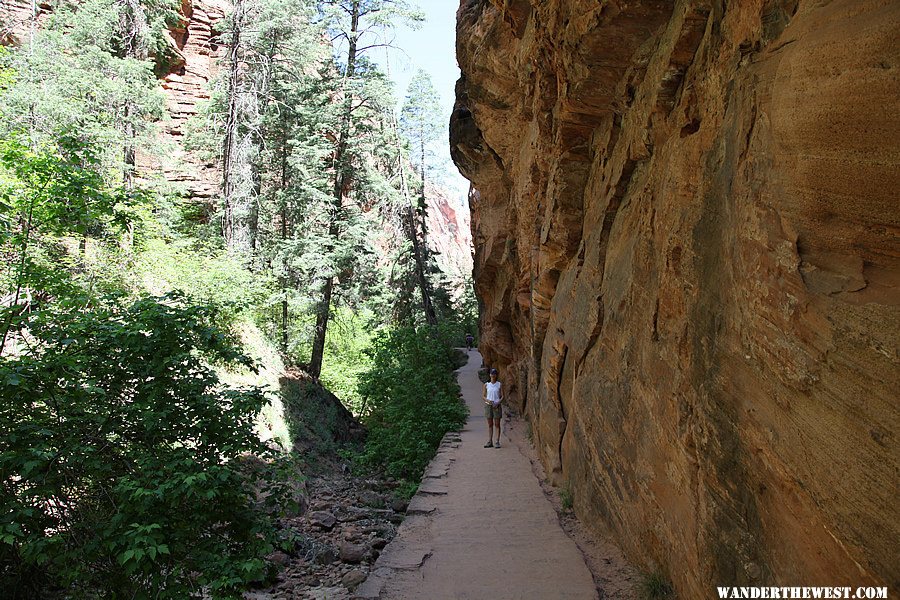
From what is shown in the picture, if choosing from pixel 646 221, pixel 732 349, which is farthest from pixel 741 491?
pixel 646 221

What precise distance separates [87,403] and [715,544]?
4577 millimetres

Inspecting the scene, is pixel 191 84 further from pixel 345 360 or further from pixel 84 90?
pixel 345 360

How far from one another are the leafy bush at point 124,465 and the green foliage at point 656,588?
9.54 ft

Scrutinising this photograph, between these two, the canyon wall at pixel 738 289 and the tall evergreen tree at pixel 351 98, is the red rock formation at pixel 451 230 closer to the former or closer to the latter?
the tall evergreen tree at pixel 351 98

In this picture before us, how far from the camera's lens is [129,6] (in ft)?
53.0

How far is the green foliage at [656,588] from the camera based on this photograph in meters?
3.87

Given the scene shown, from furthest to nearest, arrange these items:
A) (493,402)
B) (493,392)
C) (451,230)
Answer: (451,230), (493,402), (493,392)

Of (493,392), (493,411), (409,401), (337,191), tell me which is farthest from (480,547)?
Result: (337,191)

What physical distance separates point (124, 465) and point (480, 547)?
3626 mm

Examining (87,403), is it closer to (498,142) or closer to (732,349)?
(732,349)

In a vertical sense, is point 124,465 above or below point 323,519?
above

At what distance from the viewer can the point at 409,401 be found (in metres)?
12.8

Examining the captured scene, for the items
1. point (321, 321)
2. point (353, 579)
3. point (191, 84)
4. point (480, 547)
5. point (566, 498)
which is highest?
point (191, 84)

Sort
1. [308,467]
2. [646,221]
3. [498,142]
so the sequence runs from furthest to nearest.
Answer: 1. [498,142]
2. [308,467]
3. [646,221]
